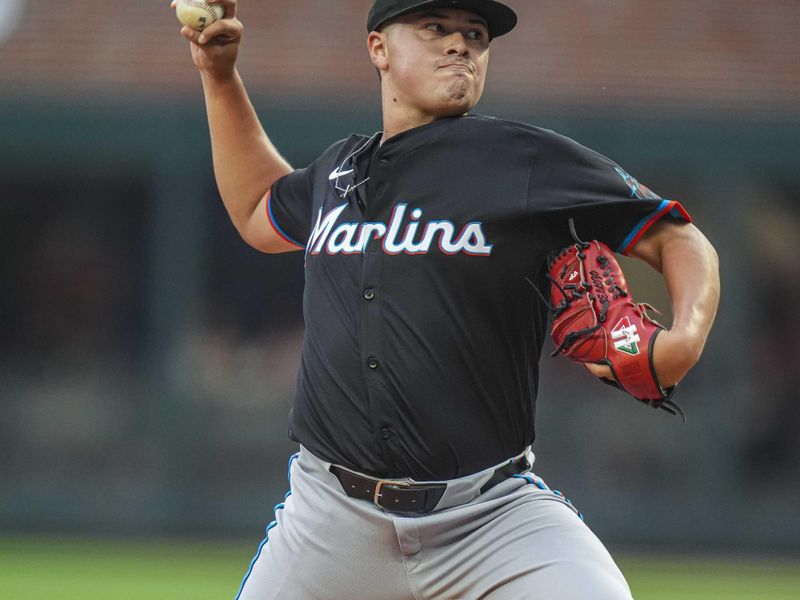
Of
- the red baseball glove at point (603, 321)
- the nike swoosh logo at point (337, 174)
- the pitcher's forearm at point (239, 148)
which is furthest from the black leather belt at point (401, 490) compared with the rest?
the pitcher's forearm at point (239, 148)

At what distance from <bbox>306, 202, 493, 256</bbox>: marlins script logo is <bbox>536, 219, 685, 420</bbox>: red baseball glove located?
21 centimetres

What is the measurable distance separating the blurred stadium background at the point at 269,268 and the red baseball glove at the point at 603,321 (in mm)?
6394

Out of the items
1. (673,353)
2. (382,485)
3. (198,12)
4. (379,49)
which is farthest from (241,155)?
(673,353)

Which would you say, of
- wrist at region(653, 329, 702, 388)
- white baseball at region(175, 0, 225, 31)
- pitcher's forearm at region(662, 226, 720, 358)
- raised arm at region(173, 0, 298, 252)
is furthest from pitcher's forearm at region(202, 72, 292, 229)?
wrist at region(653, 329, 702, 388)

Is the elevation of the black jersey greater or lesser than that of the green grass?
greater

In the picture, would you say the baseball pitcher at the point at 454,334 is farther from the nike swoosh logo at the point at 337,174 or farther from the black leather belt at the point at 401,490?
the nike swoosh logo at the point at 337,174

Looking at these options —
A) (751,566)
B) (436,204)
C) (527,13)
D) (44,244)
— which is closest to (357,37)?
(527,13)

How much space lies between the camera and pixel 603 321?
299 cm

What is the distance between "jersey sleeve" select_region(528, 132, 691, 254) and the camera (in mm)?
3141

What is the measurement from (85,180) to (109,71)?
4.51 feet

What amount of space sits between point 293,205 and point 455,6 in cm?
79

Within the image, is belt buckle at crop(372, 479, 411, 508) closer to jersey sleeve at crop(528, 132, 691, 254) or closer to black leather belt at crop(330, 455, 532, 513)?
black leather belt at crop(330, 455, 532, 513)

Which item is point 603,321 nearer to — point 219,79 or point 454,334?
point 454,334

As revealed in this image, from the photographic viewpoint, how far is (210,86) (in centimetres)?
402
